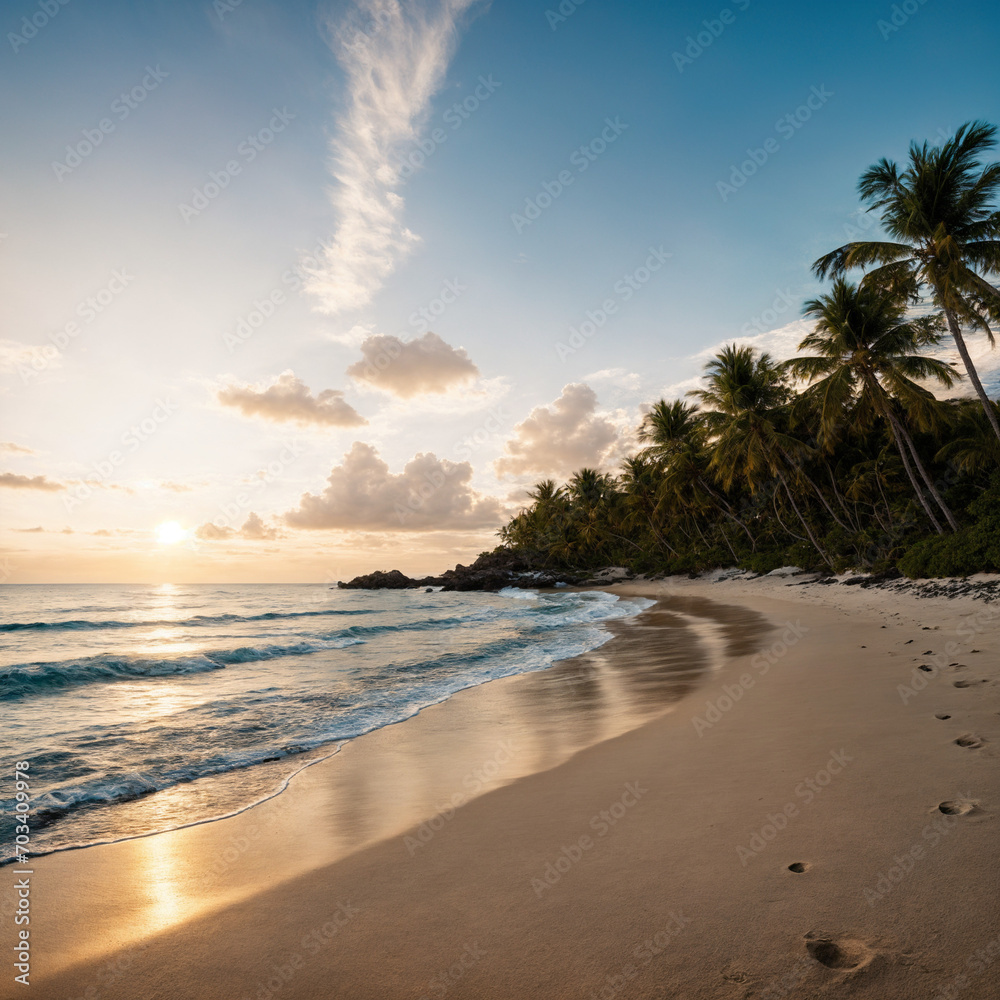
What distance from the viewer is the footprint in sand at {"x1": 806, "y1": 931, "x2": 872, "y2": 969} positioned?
6.93 feet

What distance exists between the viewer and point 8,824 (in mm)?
4750

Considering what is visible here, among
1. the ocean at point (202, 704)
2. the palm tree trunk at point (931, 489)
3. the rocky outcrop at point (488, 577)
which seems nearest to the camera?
the ocean at point (202, 704)

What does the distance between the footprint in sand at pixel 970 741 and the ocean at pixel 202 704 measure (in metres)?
6.18

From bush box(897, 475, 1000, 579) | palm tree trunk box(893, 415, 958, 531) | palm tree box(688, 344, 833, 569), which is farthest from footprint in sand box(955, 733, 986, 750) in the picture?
palm tree box(688, 344, 833, 569)

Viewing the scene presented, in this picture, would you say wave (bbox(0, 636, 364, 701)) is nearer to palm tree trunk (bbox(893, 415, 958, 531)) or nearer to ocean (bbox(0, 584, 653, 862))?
ocean (bbox(0, 584, 653, 862))

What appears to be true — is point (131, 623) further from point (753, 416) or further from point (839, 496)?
point (839, 496)

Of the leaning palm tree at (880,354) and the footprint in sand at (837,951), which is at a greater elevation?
the leaning palm tree at (880,354)

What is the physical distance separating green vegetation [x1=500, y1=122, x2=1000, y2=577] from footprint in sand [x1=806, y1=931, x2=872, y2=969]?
19.0m

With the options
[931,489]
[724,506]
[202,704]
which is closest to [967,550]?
[931,489]

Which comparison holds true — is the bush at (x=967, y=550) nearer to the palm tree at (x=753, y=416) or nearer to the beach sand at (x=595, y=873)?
the palm tree at (x=753, y=416)

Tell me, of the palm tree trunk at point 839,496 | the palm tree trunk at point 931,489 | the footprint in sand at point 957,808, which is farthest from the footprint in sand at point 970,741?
the palm tree trunk at point 839,496

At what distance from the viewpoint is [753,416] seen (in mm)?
Result: 28359

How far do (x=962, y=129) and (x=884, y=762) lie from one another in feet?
71.4

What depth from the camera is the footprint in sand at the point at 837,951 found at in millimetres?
2111
